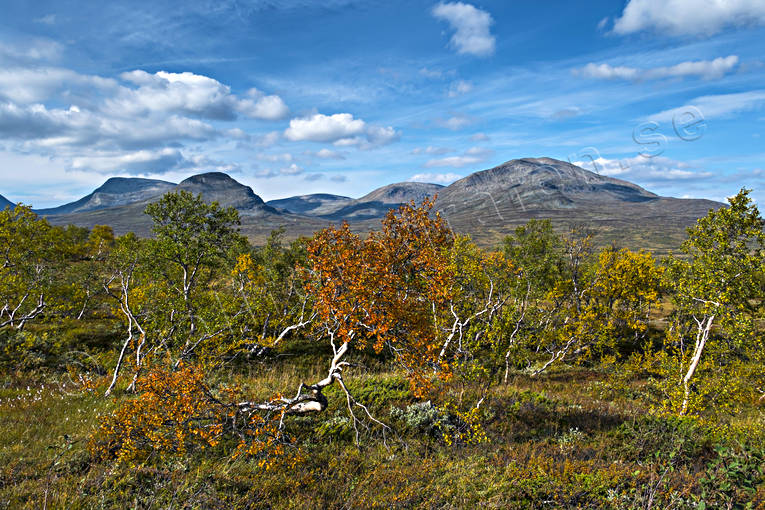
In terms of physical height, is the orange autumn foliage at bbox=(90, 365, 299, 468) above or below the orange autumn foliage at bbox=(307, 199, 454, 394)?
below

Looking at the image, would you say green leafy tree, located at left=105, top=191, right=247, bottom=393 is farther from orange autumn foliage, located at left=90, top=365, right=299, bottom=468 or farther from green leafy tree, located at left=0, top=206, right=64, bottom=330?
orange autumn foliage, located at left=90, top=365, right=299, bottom=468

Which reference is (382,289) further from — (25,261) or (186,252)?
(25,261)

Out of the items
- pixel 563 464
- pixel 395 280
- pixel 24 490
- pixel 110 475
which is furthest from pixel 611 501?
pixel 24 490

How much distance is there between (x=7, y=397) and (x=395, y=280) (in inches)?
682

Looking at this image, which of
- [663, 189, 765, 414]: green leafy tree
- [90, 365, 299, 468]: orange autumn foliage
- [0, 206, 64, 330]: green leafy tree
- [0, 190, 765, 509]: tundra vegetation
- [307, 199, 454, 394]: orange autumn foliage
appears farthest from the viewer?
[0, 206, 64, 330]: green leafy tree

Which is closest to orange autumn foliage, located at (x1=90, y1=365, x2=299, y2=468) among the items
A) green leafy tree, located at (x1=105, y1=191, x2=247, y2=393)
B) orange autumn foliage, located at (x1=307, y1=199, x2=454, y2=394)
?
orange autumn foliage, located at (x1=307, y1=199, x2=454, y2=394)

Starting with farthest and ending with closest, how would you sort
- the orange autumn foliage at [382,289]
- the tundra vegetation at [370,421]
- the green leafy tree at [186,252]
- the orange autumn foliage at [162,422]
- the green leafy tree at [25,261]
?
the green leafy tree at [186,252] → the green leafy tree at [25,261] → the orange autumn foliage at [382,289] → the orange autumn foliage at [162,422] → the tundra vegetation at [370,421]

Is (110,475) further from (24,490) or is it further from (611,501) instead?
(611,501)

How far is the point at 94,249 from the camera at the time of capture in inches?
4092

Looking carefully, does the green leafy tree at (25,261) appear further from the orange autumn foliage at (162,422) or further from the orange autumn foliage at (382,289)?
the orange autumn foliage at (382,289)

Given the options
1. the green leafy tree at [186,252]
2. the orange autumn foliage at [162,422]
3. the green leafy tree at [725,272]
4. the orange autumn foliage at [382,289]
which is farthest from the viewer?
the green leafy tree at [186,252]

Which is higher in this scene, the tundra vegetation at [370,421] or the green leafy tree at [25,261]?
the green leafy tree at [25,261]

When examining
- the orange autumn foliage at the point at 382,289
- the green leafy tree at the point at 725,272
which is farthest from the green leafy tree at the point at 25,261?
the green leafy tree at the point at 725,272

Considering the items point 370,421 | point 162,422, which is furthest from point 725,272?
point 162,422
